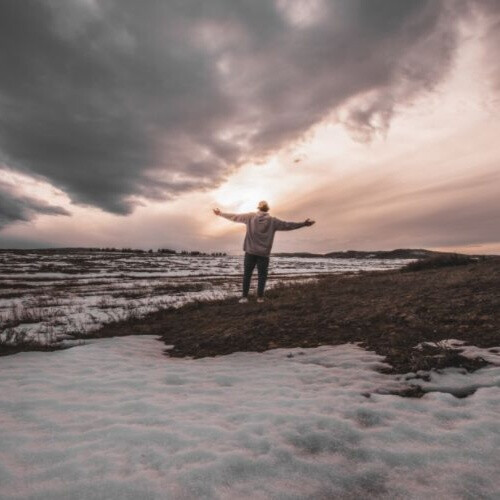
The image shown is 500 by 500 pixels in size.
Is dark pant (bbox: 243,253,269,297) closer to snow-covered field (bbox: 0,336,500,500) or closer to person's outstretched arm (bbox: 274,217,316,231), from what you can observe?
person's outstretched arm (bbox: 274,217,316,231)

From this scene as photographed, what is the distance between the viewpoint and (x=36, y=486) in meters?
2.41

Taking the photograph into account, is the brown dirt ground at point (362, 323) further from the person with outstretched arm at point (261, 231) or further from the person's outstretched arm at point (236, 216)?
the person's outstretched arm at point (236, 216)

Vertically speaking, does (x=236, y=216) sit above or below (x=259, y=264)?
above

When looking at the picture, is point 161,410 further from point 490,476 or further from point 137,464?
point 490,476

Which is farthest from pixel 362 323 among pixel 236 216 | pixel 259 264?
pixel 236 216

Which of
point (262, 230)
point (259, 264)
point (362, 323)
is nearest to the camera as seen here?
point (362, 323)

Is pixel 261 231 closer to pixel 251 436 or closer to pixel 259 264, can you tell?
pixel 259 264

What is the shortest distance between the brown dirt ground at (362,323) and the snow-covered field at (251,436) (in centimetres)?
95

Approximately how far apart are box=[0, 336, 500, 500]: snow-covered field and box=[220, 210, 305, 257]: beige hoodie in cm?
587

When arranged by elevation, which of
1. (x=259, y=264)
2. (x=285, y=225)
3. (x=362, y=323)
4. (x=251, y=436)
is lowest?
(x=251, y=436)

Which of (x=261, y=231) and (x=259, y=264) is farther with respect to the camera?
(x=259, y=264)

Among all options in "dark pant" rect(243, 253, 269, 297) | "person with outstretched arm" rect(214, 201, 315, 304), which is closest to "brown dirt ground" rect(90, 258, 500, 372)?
"dark pant" rect(243, 253, 269, 297)

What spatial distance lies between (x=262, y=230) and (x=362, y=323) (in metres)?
4.61

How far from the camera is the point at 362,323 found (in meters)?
6.96
